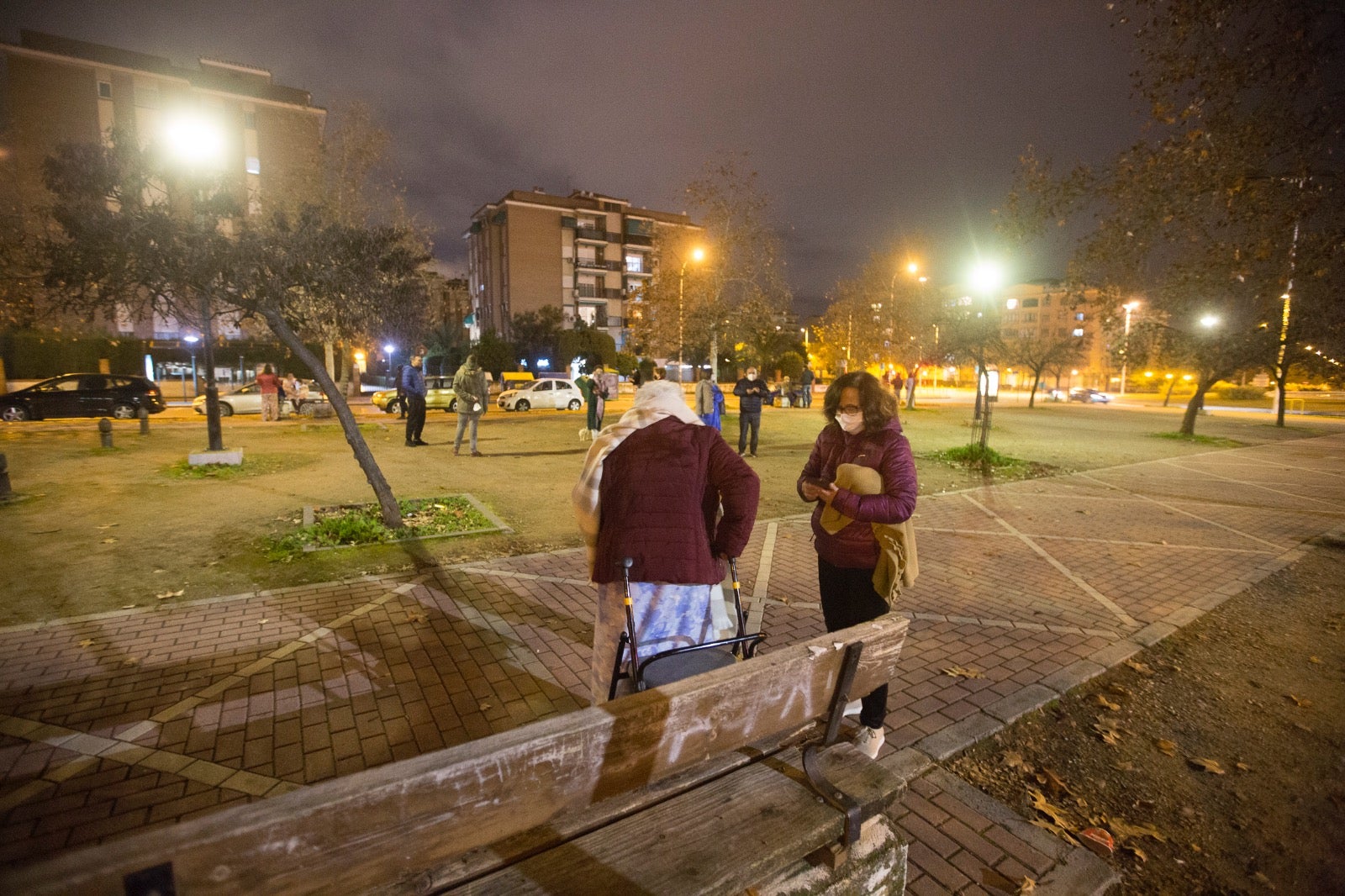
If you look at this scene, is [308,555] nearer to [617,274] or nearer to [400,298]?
[400,298]

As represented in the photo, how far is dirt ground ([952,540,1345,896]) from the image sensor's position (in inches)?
113

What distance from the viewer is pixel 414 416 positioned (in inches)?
564

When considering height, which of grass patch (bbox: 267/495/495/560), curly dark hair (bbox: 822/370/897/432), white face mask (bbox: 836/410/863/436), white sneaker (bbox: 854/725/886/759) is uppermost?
curly dark hair (bbox: 822/370/897/432)

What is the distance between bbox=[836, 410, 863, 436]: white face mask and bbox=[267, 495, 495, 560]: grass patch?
5339 mm

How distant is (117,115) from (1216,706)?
62.6 m

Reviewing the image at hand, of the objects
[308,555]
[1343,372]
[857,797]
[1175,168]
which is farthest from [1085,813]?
[1343,372]

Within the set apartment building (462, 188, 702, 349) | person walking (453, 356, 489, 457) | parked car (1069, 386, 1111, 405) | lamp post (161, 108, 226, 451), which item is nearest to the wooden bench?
lamp post (161, 108, 226, 451)

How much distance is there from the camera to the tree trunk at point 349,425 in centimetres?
736

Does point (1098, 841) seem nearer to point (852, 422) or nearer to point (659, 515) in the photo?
point (852, 422)

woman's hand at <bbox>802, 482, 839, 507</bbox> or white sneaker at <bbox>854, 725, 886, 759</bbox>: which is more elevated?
woman's hand at <bbox>802, 482, 839, 507</bbox>

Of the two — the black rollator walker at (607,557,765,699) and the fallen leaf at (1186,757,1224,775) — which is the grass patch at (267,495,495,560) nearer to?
the black rollator walker at (607,557,765,699)

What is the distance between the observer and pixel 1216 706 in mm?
4199

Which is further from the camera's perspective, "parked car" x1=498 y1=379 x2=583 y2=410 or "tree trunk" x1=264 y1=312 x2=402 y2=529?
"parked car" x1=498 y1=379 x2=583 y2=410

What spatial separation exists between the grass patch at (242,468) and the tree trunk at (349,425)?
14.8ft
